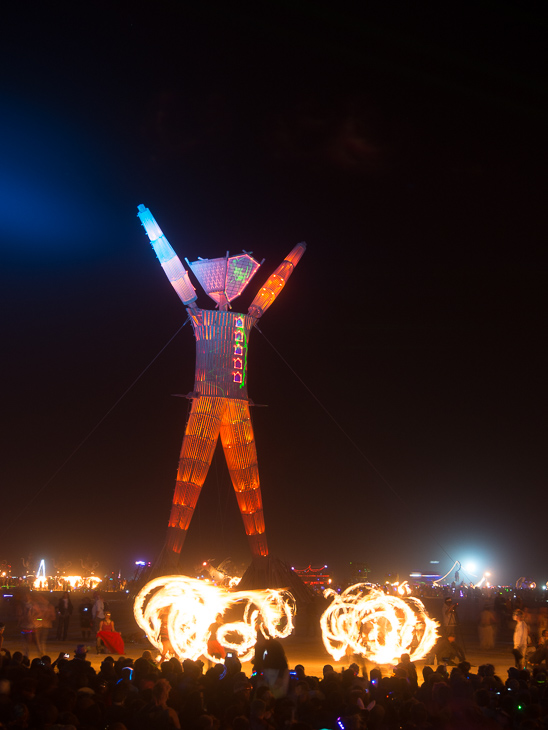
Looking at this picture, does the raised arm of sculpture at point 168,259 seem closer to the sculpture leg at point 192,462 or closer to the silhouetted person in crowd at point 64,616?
the sculpture leg at point 192,462

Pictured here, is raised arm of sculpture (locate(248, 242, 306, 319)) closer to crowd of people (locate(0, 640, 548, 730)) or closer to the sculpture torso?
the sculpture torso

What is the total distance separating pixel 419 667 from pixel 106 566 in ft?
111

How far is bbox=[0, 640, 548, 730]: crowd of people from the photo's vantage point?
226 inches

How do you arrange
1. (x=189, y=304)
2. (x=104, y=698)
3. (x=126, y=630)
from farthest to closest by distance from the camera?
(x=189, y=304) → (x=126, y=630) → (x=104, y=698)

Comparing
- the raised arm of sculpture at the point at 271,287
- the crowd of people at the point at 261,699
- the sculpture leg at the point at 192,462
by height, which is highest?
the raised arm of sculpture at the point at 271,287

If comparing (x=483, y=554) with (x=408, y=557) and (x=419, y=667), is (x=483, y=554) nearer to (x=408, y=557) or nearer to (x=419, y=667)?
(x=408, y=557)

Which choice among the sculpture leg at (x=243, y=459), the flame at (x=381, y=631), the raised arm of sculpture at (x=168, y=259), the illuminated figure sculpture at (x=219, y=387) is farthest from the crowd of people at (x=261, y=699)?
the raised arm of sculpture at (x=168, y=259)

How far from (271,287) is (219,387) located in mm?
3524

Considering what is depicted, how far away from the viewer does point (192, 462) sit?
19.5 m

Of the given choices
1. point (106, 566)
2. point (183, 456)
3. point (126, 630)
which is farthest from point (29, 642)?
point (106, 566)

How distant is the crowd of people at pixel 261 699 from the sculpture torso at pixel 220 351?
12.5 m

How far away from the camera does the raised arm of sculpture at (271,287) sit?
68.7 feet

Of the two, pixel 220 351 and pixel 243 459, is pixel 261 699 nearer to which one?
pixel 243 459

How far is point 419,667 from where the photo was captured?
42.5ft
